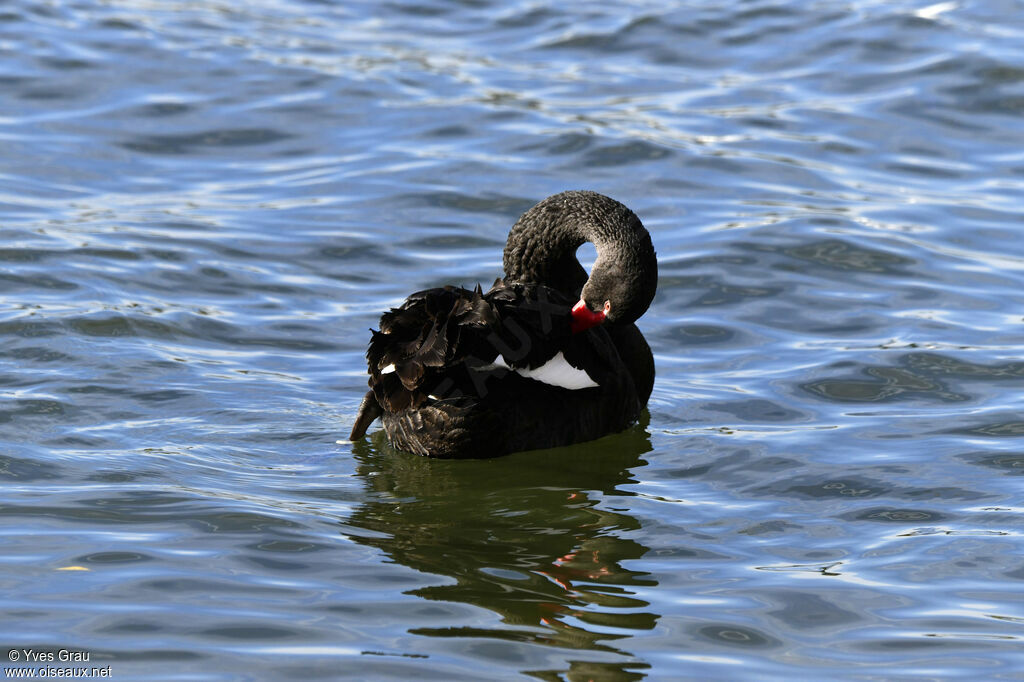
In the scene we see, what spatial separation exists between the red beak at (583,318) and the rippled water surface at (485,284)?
0.69 metres

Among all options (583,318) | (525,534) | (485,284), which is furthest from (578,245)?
(525,534)

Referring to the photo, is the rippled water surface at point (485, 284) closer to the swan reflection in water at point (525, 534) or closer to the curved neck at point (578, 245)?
the swan reflection in water at point (525, 534)

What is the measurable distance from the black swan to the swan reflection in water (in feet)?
0.43

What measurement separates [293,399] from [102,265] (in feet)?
8.17

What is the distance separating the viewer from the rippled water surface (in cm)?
526

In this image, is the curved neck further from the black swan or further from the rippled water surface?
the rippled water surface

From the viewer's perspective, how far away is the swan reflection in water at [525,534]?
5.24 metres

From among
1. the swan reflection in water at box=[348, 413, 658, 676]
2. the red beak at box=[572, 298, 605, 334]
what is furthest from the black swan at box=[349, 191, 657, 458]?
the swan reflection in water at box=[348, 413, 658, 676]

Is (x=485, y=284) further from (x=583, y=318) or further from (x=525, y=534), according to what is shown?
(x=525, y=534)

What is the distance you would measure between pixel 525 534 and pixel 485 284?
3819mm

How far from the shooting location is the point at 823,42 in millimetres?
15602

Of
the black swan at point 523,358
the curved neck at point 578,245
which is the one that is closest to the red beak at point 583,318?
the black swan at point 523,358

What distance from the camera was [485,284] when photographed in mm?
9766

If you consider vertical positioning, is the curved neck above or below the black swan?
above
